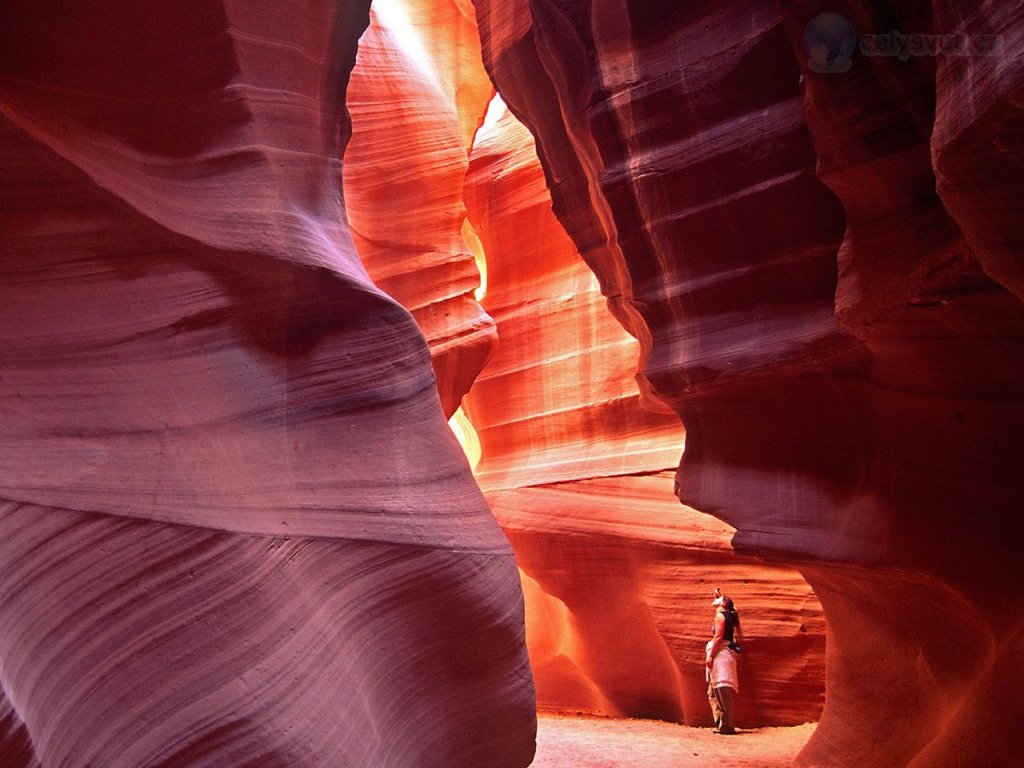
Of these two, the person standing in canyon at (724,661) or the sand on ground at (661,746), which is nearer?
the sand on ground at (661,746)

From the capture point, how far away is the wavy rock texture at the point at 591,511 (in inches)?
297

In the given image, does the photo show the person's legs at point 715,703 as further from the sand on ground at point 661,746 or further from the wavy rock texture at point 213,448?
the wavy rock texture at point 213,448

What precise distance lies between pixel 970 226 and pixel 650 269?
258 cm

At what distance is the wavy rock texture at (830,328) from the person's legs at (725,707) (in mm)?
1478

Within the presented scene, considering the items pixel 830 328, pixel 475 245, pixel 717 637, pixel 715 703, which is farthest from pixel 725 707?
pixel 475 245

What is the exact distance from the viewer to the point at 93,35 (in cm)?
322

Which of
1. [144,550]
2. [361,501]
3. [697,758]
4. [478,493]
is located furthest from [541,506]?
[144,550]

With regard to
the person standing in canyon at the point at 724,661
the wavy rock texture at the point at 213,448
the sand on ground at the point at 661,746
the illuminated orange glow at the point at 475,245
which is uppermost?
the illuminated orange glow at the point at 475,245

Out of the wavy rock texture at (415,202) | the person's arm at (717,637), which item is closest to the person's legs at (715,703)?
the person's arm at (717,637)

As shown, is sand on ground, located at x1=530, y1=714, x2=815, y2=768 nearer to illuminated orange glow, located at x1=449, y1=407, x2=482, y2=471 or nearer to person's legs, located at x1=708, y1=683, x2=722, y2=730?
person's legs, located at x1=708, y1=683, x2=722, y2=730

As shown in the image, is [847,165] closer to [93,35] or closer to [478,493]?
[478,493]

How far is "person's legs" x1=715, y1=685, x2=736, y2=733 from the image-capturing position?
7.01 metres

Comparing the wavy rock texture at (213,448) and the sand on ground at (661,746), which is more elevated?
the wavy rock texture at (213,448)

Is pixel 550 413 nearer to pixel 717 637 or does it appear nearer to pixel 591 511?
pixel 591 511
